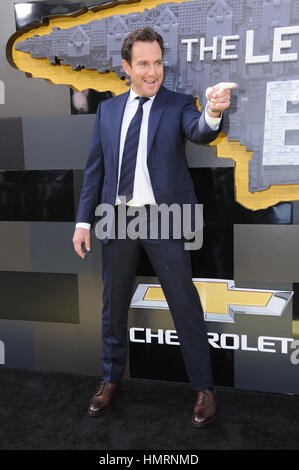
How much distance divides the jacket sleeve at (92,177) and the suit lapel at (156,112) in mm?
254

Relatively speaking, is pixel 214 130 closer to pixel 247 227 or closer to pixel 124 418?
pixel 247 227

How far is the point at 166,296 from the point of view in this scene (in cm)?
177

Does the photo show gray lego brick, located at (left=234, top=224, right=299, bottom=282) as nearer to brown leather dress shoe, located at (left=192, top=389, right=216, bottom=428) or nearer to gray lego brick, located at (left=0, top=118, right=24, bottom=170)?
brown leather dress shoe, located at (left=192, top=389, right=216, bottom=428)

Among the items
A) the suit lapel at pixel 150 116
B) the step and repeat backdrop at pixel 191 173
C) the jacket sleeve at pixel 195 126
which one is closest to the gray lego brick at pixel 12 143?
the step and repeat backdrop at pixel 191 173

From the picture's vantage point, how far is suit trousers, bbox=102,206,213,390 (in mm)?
1728

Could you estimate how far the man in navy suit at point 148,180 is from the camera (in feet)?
5.51

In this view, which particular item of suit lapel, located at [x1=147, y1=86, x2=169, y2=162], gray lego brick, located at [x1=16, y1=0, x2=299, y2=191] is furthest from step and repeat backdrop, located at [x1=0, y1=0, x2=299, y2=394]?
suit lapel, located at [x1=147, y1=86, x2=169, y2=162]

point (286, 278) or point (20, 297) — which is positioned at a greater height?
point (286, 278)

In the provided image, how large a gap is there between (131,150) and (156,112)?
0.60 ft

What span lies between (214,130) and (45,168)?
1.03 metres

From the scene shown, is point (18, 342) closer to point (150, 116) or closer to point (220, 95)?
point (150, 116)

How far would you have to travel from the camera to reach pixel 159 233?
173 centimetres

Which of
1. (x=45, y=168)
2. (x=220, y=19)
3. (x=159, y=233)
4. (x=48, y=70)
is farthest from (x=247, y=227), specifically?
(x=48, y=70)

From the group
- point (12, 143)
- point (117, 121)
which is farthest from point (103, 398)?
point (12, 143)
